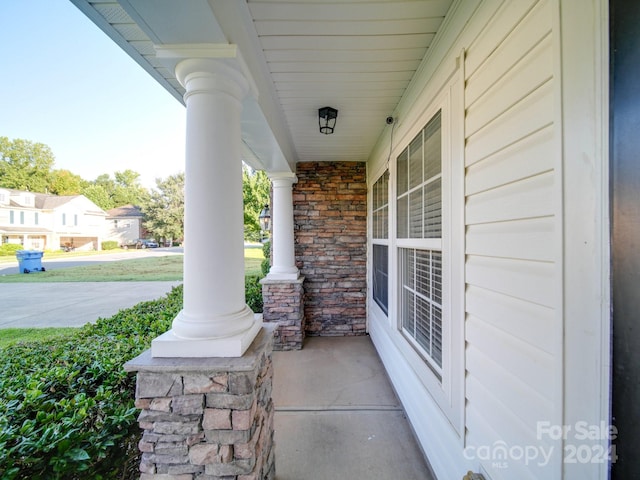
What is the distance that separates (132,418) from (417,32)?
113 inches

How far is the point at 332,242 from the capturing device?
4.36 m

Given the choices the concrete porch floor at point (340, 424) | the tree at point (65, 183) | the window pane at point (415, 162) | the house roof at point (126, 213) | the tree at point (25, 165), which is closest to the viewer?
the concrete porch floor at point (340, 424)

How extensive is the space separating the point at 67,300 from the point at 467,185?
9.81 metres

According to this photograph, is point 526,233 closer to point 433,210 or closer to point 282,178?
point 433,210

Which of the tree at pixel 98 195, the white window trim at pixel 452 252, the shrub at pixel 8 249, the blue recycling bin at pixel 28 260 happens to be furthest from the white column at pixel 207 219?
the tree at pixel 98 195

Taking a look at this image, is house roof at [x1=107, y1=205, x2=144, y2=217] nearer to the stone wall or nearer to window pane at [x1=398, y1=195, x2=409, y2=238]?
the stone wall

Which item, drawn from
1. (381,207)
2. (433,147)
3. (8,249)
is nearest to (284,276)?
(381,207)

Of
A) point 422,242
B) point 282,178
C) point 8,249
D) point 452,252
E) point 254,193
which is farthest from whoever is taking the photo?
point 8,249

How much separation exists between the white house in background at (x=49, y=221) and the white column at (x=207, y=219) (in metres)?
27.6

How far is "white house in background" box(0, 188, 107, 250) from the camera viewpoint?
1891 centimetres

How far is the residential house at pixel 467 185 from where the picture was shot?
70 cm

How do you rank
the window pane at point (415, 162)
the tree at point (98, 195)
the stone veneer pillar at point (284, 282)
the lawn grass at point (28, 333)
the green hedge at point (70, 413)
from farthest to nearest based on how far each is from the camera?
the tree at point (98, 195)
the lawn grass at point (28, 333)
the stone veneer pillar at point (284, 282)
the window pane at point (415, 162)
the green hedge at point (70, 413)

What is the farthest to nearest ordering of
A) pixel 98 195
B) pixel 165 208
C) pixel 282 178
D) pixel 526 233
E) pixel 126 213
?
1. pixel 98 195
2. pixel 126 213
3. pixel 165 208
4. pixel 282 178
5. pixel 526 233

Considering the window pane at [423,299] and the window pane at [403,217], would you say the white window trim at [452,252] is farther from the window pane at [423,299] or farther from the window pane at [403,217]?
the window pane at [403,217]
